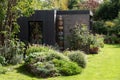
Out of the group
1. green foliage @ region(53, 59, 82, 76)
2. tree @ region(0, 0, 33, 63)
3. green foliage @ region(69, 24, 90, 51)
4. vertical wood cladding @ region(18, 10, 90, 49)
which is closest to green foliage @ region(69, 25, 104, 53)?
green foliage @ region(69, 24, 90, 51)

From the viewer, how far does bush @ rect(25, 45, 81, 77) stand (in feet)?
44.8

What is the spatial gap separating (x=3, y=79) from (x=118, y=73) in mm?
5104

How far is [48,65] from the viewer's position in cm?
1382

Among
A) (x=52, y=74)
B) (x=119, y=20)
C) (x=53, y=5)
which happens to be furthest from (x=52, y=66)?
(x=119, y=20)

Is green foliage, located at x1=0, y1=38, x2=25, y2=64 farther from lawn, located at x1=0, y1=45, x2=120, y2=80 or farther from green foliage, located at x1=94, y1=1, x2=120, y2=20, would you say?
green foliage, located at x1=94, y1=1, x2=120, y2=20

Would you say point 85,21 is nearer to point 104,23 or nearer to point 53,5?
point 53,5

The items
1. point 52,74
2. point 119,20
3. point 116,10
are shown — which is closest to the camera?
point 52,74

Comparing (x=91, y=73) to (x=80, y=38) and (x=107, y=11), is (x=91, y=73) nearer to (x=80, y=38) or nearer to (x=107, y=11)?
(x=80, y=38)

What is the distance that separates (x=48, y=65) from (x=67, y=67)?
0.84 metres

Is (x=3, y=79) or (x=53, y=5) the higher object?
(x=53, y=5)

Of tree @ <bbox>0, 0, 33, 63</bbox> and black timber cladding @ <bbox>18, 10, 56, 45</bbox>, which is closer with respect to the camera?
tree @ <bbox>0, 0, 33, 63</bbox>

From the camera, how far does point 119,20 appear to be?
1373 inches

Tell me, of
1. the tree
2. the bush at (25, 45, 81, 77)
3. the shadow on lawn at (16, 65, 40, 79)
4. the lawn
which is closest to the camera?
the lawn

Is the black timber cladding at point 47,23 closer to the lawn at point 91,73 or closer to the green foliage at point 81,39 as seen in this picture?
the green foliage at point 81,39
